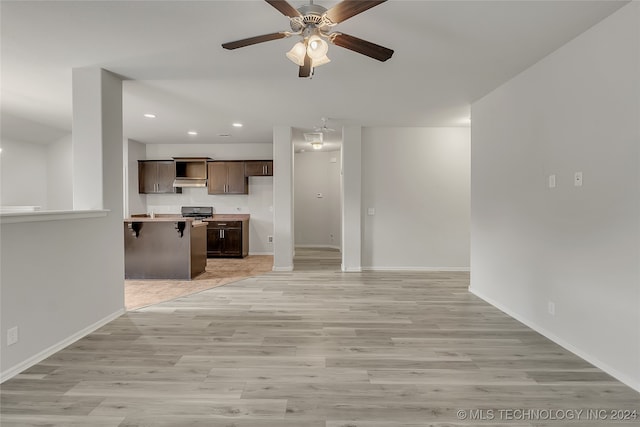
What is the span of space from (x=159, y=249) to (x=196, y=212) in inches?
96.9

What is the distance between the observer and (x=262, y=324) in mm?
3250

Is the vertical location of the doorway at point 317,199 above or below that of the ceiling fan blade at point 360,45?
below

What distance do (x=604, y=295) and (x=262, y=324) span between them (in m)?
2.87

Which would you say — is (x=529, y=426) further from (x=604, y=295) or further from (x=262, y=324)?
(x=262, y=324)

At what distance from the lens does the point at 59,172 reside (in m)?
6.52

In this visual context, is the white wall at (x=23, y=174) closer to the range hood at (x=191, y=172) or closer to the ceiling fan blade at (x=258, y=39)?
the range hood at (x=191, y=172)

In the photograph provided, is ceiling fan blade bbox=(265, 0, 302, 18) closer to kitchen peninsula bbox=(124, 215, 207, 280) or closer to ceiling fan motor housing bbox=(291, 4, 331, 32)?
ceiling fan motor housing bbox=(291, 4, 331, 32)

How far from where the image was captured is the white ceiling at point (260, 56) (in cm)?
233

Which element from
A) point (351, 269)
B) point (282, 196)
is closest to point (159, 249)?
point (282, 196)

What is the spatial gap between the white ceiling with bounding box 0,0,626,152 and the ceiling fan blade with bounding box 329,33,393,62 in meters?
0.28

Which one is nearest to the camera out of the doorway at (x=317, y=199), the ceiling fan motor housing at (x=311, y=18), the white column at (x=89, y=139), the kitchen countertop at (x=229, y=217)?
the ceiling fan motor housing at (x=311, y=18)

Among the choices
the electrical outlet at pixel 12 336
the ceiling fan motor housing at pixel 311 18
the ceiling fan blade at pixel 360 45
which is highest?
the ceiling fan motor housing at pixel 311 18

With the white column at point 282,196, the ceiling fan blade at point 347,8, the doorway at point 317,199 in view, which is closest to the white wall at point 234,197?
the doorway at point 317,199

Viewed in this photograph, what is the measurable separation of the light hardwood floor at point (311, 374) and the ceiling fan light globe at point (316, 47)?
2.20m
